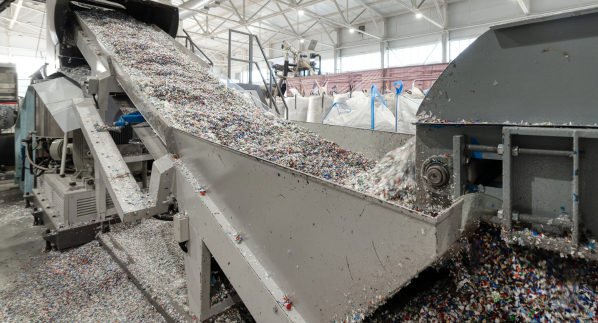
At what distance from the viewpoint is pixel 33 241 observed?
308cm

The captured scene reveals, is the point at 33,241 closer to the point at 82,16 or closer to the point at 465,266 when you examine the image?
the point at 82,16

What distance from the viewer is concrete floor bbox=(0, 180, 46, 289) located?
2551 millimetres

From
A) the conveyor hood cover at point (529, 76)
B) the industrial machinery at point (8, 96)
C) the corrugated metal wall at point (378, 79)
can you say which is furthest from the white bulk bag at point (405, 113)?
the industrial machinery at point (8, 96)

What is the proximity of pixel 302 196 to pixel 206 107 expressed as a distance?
62.7 inches

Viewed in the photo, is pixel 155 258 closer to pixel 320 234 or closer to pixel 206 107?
pixel 206 107

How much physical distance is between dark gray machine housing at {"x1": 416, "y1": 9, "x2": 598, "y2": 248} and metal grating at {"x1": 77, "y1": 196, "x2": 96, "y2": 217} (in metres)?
2.94

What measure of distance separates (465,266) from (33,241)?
12.6ft

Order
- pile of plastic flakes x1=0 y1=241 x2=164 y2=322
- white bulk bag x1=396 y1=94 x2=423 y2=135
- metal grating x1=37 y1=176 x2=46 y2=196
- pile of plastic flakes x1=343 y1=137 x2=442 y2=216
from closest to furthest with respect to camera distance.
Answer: pile of plastic flakes x1=343 y1=137 x2=442 y2=216 < pile of plastic flakes x1=0 y1=241 x2=164 y2=322 < metal grating x1=37 y1=176 x2=46 y2=196 < white bulk bag x1=396 y1=94 x2=423 y2=135

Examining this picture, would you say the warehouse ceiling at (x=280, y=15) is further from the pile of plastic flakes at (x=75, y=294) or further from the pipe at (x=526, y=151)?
the pipe at (x=526, y=151)

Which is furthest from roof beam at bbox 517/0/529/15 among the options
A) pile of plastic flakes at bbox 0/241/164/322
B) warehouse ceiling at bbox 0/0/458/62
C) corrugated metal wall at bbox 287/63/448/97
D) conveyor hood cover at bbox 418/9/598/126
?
pile of plastic flakes at bbox 0/241/164/322

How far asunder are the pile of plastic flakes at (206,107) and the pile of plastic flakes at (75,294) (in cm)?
121

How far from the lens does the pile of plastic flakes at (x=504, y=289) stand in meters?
0.78

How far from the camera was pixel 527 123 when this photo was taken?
2.83ft

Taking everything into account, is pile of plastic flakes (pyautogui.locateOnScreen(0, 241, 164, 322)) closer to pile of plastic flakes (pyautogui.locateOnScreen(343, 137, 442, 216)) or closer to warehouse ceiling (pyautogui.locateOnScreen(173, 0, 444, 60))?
pile of plastic flakes (pyautogui.locateOnScreen(343, 137, 442, 216))
